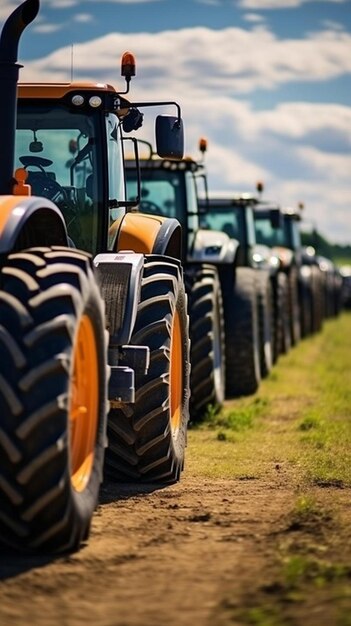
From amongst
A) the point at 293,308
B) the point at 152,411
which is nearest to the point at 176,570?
the point at 152,411

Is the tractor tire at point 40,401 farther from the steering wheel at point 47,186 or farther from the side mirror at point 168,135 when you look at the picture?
the side mirror at point 168,135

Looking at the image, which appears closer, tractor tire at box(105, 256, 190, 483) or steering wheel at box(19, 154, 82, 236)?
tractor tire at box(105, 256, 190, 483)

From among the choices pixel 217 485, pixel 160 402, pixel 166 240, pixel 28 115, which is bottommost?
pixel 217 485

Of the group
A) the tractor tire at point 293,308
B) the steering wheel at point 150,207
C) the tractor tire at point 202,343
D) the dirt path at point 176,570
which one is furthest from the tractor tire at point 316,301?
the dirt path at point 176,570

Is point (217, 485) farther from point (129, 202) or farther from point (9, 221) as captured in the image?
point (9, 221)

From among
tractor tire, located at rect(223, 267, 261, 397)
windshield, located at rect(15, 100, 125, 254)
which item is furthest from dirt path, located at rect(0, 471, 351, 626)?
tractor tire, located at rect(223, 267, 261, 397)

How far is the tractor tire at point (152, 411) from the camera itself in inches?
313

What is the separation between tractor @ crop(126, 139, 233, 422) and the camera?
12375mm

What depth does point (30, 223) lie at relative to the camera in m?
6.90

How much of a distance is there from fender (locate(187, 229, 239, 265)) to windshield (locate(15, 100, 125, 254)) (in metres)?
5.17

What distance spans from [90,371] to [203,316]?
19.5 feet

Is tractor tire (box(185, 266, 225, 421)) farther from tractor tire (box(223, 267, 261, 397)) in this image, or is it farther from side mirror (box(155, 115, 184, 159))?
side mirror (box(155, 115, 184, 159))

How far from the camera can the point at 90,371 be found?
6.50 m

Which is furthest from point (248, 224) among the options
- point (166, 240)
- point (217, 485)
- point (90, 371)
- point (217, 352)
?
point (90, 371)
